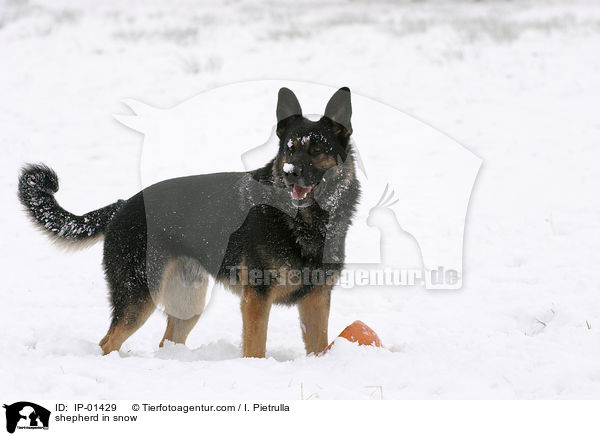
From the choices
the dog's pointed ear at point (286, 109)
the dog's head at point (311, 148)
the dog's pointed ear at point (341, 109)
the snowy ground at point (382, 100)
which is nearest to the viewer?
the snowy ground at point (382, 100)

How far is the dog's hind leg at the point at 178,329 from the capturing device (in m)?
5.06

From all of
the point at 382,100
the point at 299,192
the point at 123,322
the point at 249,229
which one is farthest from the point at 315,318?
the point at 382,100

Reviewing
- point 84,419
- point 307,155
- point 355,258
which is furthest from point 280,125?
point 355,258

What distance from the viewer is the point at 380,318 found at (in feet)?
18.2

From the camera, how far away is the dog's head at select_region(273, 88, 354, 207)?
4.25 m

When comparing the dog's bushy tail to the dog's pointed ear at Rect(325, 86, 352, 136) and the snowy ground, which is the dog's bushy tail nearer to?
the snowy ground

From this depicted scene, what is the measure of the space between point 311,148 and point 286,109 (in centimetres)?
46

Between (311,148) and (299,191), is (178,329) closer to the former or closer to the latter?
(299,191)

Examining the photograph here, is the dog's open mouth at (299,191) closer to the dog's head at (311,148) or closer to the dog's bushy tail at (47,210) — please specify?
the dog's head at (311,148)

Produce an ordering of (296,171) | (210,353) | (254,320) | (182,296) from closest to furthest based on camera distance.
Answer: (296,171), (254,320), (210,353), (182,296)

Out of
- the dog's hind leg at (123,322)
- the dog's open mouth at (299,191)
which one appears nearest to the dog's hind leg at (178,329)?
the dog's hind leg at (123,322)

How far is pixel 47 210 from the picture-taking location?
188 inches

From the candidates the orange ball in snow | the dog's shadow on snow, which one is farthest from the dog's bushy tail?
the orange ball in snow

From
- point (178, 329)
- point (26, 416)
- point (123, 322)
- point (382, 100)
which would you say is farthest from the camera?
point (382, 100)
